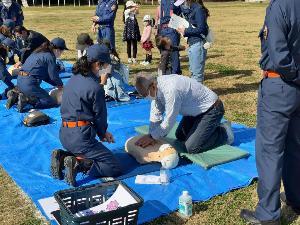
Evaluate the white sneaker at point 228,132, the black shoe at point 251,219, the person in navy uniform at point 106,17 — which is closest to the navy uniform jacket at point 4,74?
the person in navy uniform at point 106,17

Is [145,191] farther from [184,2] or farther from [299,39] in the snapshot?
[184,2]

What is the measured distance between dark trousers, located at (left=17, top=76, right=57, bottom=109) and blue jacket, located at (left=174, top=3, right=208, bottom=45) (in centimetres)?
280

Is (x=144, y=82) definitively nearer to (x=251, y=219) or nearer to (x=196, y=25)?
(x=251, y=219)

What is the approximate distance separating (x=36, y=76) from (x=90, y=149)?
3.51 meters

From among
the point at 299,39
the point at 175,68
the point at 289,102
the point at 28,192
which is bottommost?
the point at 28,192

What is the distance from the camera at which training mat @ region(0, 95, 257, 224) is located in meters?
4.90

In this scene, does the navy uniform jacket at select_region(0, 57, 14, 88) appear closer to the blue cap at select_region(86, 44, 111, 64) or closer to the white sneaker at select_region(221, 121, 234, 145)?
the blue cap at select_region(86, 44, 111, 64)

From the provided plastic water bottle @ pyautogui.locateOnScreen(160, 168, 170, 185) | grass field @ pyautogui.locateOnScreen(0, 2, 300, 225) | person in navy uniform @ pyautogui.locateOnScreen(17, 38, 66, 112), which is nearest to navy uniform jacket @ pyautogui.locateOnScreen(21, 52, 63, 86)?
person in navy uniform @ pyautogui.locateOnScreen(17, 38, 66, 112)

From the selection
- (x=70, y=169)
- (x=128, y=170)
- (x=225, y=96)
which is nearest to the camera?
(x=70, y=169)

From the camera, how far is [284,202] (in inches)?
184

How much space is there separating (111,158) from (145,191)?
0.61 metres

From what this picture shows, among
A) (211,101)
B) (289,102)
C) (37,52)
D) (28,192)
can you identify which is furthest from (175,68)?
(289,102)

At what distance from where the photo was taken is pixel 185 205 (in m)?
4.46

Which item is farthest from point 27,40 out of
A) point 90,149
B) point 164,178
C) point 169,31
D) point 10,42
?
point 164,178
